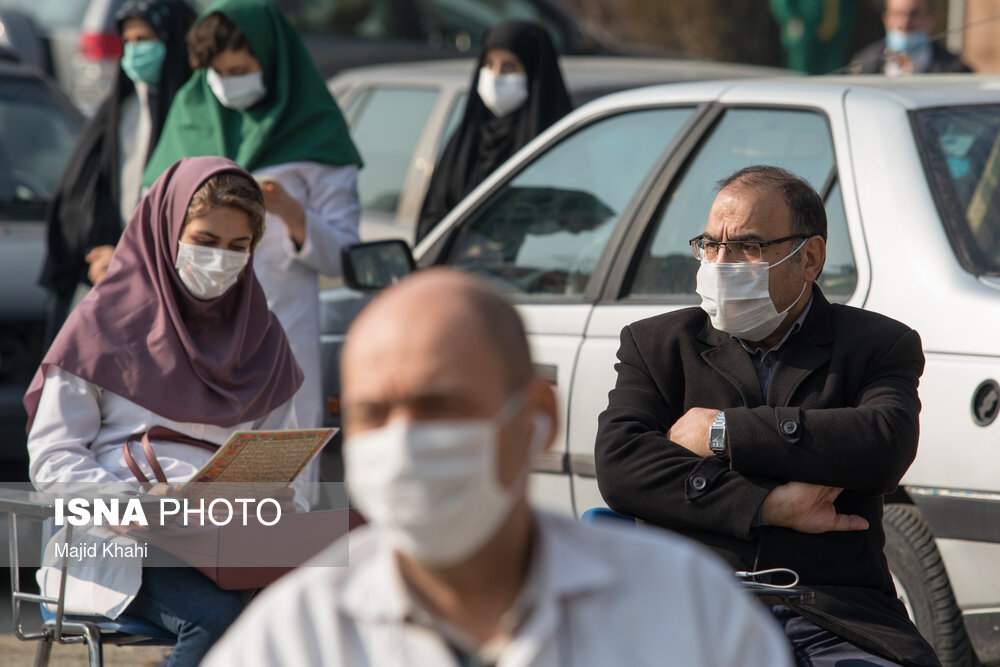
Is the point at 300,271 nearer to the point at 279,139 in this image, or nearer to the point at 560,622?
the point at 279,139

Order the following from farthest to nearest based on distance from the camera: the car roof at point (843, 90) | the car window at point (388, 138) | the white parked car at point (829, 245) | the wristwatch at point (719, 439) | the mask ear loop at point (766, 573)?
the car window at point (388, 138) → the car roof at point (843, 90) → the white parked car at point (829, 245) → the wristwatch at point (719, 439) → the mask ear loop at point (766, 573)

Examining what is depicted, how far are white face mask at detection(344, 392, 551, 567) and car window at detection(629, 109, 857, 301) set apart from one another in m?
2.34

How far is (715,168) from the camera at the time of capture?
13.9 feet

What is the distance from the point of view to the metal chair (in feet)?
10.6

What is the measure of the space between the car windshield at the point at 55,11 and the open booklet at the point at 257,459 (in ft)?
28.2

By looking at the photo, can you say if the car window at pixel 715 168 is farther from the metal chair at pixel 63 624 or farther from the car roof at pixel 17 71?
the car roof at pixel 17 71

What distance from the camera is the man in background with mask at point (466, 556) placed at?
1709 mm

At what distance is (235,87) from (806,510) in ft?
9.09

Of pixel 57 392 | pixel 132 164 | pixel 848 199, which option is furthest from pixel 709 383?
pixel 132 164

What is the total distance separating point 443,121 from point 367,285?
306 centimetres

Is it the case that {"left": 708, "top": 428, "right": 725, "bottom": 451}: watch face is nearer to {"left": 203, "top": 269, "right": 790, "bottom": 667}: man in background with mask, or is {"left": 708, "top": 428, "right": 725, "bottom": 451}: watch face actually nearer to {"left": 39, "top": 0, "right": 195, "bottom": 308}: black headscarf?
{"left": 203, "top": 269, "right": 790, "bottom": 667}: man in background with mask

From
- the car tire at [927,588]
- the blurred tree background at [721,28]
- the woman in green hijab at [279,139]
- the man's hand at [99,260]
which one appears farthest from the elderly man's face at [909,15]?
the blurred tree background at [721,28]

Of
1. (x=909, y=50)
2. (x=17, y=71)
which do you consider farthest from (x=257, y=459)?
(x=17, y=71)

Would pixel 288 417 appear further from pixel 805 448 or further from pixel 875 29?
pixel 875 29
